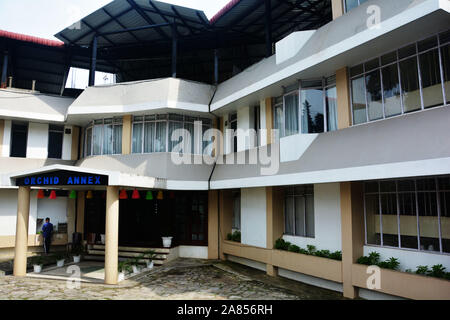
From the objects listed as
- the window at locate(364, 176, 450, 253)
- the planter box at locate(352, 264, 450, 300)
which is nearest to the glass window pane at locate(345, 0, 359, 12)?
the window at locate(364, 176, 450, 253)

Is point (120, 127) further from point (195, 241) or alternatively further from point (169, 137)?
point (195, 241)

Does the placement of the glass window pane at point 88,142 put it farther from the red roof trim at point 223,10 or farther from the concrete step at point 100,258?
the red roof trim at point 223,10

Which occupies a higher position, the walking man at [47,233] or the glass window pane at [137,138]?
the glass window pane at [137,138]

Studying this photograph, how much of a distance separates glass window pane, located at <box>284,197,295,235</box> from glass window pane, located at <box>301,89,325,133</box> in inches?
111

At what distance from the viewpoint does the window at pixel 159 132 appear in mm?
14258

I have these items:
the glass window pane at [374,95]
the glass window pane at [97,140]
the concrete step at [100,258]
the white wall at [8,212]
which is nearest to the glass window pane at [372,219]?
the glass window pane at [374,95]

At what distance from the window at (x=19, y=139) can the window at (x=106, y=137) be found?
3085 mm

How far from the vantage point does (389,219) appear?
8.64m

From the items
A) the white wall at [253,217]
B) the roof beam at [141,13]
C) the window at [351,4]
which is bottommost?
the white wall at [253,217]

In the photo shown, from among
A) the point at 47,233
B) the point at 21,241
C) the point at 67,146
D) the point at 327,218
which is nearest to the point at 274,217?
the point at 327,218

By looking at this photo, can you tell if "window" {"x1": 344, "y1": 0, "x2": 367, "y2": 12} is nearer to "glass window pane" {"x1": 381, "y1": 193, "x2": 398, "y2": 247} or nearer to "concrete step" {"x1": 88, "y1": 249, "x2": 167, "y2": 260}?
"glass window pane" {"x1": 381, "y1": 193, "x2": 398, "y2": 247}

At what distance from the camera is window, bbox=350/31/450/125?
7273 millimetres
